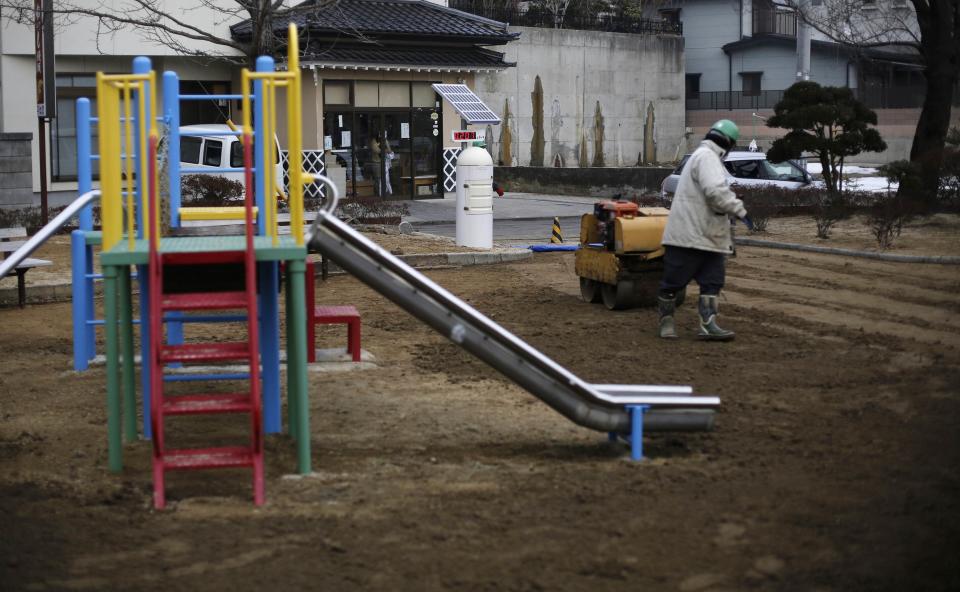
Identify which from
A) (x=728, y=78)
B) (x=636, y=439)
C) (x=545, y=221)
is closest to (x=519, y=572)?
(x=636, y=439)

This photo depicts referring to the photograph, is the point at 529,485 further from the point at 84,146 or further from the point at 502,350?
the point at 84,146

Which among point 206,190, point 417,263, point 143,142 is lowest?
point 417,263

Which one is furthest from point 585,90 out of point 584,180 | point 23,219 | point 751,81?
point 23,219

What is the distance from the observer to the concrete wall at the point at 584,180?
105ft

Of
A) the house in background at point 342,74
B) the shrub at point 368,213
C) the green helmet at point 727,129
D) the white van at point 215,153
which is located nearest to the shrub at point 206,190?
the shrub at point 368,213

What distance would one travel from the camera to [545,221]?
25.0m

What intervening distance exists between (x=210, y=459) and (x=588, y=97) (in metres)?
36.4

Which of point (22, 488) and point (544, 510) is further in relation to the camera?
point (22, 488)

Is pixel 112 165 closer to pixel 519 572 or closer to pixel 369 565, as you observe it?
pixel 369 565

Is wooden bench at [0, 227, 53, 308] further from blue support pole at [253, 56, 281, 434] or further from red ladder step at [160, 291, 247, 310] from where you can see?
red ladder step at [160, 291, 247, 310]

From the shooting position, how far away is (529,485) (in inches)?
232

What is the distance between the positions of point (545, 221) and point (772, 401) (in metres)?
17.4

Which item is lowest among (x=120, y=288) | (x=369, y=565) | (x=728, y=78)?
(x=369, y=565)

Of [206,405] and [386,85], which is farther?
[386,85]
